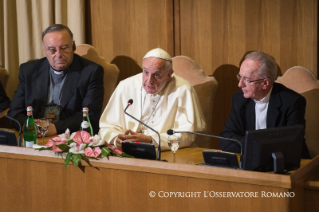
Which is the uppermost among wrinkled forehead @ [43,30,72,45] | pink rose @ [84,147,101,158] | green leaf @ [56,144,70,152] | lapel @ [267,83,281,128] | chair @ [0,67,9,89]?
wrinkled forehead @ [43,30,72,45]

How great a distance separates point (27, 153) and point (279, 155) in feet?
5.04

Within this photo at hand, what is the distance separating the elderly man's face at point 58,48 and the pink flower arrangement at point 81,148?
1.39m

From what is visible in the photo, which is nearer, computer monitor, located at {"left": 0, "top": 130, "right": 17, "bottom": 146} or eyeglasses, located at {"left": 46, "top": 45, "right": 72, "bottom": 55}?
computer monitor, located at {"left": 0, "top": 130, "right": 17, "bottom": 146}

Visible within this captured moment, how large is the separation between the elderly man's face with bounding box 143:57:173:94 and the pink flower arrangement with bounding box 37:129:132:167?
766 mm

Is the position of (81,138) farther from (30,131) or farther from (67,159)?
(30,131)

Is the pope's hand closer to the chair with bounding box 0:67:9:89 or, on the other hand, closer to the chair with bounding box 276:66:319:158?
the chair with bounding box 276:66:319:158

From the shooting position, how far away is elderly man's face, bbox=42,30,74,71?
4324mm

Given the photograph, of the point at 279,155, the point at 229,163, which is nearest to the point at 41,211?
the point at 229,163

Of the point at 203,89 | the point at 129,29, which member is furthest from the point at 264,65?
the point at 129,29

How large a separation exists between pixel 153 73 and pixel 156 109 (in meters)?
0.32

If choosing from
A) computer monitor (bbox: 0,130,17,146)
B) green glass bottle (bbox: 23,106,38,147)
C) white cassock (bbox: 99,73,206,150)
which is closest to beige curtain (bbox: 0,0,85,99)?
white cassock (bbox: 99,73,206,150)

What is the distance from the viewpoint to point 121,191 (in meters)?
2.89

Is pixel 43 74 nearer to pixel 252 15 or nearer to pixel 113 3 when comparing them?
pixel 113 3

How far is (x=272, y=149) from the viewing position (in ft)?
8.59
